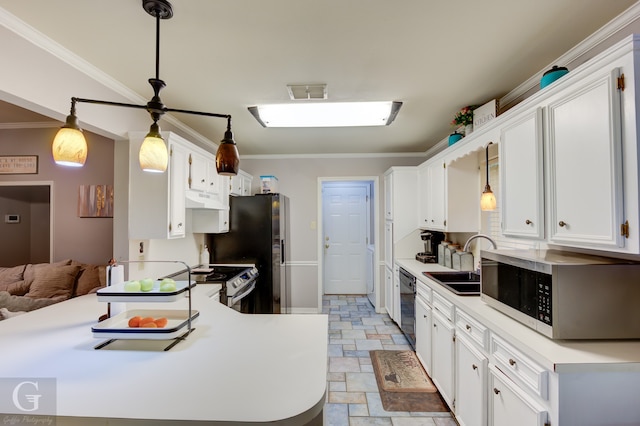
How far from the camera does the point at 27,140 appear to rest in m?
3.21

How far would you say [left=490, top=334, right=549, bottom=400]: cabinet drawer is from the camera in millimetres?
1200

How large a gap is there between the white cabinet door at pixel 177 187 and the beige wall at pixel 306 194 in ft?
6.98

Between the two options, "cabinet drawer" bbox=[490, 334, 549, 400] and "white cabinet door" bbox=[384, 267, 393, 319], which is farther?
"white cabinet door" bbox=[384, 267, 393, 319]

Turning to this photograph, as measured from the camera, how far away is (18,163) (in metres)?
3.21

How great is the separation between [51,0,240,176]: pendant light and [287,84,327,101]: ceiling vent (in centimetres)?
93

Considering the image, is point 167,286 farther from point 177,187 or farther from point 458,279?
point 458,279

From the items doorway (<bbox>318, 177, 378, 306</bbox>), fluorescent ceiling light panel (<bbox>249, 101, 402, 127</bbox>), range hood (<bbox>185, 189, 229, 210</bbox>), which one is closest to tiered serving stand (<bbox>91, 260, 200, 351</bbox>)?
range hood (<bbox>185, 189, 229, 210</bbox>)

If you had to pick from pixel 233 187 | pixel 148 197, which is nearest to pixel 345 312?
pixel 233 187

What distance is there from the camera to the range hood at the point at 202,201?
2.55 meters

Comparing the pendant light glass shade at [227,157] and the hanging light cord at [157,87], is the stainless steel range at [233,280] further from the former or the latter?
the hanging light cord at [157,87]

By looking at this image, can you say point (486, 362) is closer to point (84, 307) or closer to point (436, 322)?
point (436, 322)

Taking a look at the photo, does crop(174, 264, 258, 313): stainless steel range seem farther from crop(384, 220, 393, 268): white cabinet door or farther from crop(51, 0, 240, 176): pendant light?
crop(384, 220, 393, 268): white cabinet door

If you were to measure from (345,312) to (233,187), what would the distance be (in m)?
2.57

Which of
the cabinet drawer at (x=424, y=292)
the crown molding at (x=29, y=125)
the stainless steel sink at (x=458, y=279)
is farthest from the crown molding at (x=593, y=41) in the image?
the crown molding at (x=29, y=125)
